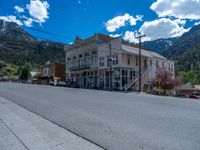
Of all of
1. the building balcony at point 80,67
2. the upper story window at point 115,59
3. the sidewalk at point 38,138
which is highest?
the upper story window at point 115,59

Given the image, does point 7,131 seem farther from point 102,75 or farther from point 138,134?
point 102,75

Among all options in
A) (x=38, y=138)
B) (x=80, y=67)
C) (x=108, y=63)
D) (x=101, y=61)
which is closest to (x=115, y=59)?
(x=108, y=63)

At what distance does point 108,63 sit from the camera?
46.9 meters

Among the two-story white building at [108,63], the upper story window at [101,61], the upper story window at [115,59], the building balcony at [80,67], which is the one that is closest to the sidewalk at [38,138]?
the two-story white building at [108,63]

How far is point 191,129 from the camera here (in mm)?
7238

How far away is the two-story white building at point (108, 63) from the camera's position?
1726 inches

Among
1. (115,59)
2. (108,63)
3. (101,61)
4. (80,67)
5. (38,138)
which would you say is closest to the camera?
(38,138)

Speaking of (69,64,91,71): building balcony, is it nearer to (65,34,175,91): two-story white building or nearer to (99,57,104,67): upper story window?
(65,34,175,91): two-story white building

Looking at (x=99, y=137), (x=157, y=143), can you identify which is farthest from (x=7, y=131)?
(x=157, y=143)

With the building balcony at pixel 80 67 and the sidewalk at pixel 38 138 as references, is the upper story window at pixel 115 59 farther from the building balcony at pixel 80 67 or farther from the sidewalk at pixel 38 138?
the sidewalk at pixel 38 138

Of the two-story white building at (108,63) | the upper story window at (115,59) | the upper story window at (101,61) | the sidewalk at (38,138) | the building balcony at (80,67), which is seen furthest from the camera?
the building balcony at (80,67)

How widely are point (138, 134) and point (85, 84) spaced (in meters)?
48.7

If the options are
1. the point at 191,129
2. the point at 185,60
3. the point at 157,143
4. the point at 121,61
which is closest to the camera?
the point at 157,143

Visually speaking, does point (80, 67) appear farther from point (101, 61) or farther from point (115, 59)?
point (115, 59)
